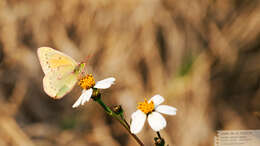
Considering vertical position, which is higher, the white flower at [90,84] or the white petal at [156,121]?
the white flower at [90,84]

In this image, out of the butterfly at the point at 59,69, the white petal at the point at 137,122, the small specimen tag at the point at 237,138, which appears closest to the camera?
the white petal at the point at 137,122

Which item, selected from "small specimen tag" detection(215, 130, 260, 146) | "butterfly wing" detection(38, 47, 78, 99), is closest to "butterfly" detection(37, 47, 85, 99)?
"butterfly wing" detection(38, 47, 78, 99)

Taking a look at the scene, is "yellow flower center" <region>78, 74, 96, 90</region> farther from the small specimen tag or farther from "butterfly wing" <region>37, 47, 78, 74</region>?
the small specimen tag

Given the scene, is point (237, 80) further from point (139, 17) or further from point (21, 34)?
point (21, 34)

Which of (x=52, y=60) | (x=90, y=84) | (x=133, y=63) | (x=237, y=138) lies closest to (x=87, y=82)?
(x=90, y=84)

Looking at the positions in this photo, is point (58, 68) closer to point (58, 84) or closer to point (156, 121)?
point (58, 84)

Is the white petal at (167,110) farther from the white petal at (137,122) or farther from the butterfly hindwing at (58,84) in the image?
the butterfly hindwing at (58,84)

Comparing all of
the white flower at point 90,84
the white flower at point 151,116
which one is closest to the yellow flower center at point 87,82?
the white flower at point 90,84
